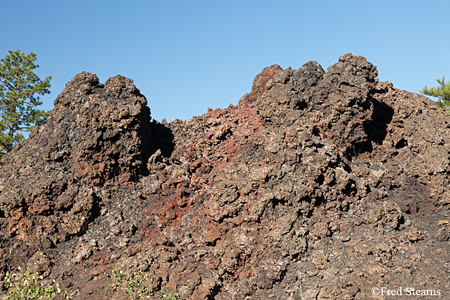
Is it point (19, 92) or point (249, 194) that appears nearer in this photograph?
point (249, 194)

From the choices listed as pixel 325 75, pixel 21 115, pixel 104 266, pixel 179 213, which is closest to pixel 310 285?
pixel 179 213

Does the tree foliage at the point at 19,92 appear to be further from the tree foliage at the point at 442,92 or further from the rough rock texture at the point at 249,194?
the tree foliage at the point at 442,92

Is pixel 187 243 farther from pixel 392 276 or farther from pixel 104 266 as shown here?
pixel 392 276

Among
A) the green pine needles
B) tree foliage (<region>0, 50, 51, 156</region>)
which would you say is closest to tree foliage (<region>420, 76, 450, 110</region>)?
the green pine needles

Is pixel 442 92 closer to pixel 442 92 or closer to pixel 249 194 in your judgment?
pixel 442 92

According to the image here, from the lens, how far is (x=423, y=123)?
1962cm

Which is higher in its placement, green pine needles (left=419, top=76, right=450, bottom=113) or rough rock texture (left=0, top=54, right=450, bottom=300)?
green pine needles (left=419, top=76, right=450, bottom=113)

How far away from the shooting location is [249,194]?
609 inches

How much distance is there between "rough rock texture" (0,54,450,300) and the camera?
45.6 ft

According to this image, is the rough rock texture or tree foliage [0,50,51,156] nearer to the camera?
the rough rock texture

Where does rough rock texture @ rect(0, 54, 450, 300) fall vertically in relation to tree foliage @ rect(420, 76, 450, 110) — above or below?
below

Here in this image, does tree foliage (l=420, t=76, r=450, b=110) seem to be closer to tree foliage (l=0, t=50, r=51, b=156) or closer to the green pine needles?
the green pine needles

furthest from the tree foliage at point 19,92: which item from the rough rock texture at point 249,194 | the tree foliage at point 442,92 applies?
the tree foliage at point 442,92

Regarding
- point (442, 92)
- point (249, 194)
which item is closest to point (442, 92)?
point (442, 92)
